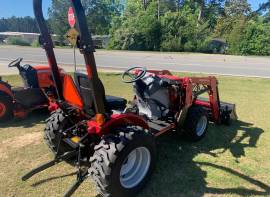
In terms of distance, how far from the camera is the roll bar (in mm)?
2613

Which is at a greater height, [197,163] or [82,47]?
[82,47]

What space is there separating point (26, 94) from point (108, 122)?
3336 mm

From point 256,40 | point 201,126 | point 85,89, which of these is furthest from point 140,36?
point 85,89

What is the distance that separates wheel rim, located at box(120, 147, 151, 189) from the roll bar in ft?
2.55

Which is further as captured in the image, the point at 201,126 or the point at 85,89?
the point at 201,126

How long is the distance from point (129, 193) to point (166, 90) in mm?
1942

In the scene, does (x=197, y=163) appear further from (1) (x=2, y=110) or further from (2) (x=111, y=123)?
(1) (x=2, y=110)

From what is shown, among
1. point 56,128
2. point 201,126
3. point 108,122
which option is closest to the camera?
point 108,122

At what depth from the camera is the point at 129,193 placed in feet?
10.7

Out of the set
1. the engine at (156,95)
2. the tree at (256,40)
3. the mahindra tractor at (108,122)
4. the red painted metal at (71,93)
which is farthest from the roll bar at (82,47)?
the tree at (256,40)

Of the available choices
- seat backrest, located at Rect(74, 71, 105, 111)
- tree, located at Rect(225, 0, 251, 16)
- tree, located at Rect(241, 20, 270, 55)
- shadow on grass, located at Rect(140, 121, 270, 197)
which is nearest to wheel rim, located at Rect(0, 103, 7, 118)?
seat backrest, located at Rect(74, 71, 105, 111)

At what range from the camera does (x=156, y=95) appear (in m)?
4.72

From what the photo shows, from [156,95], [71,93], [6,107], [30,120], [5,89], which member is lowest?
[30,120]

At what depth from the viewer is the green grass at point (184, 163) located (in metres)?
3.54
